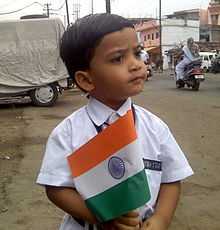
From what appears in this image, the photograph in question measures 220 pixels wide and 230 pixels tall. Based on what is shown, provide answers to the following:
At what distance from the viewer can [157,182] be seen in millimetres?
1828

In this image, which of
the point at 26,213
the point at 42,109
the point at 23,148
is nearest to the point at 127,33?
the point at 26,213

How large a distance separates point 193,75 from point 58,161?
15358 mm

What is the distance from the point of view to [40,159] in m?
6.57

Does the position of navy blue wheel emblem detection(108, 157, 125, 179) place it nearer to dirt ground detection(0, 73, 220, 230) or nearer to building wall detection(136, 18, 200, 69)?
dirt ground detection(0, 73, 220, 230)

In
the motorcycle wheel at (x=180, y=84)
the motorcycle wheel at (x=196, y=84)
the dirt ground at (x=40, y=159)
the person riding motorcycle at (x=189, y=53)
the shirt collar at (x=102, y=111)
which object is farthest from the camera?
the motorcycle wheel at (x=180, y=84)

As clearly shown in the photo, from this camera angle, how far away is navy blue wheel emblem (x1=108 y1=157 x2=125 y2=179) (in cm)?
158

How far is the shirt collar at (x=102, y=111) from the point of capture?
1790 mm

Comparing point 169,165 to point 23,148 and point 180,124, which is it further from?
point 180,124

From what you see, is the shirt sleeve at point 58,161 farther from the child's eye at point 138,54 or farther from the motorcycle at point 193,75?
the motorcycle at point 193,75

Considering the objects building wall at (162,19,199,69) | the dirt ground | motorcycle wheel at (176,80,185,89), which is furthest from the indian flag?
building wall at (162,19,199,69)

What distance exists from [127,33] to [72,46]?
0.60 feet

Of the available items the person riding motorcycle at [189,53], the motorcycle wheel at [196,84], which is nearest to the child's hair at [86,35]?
the person riding motorcycle at [189,53]

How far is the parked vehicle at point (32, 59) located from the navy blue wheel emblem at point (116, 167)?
11784 mm

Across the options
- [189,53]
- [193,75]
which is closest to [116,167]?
[189,53]
